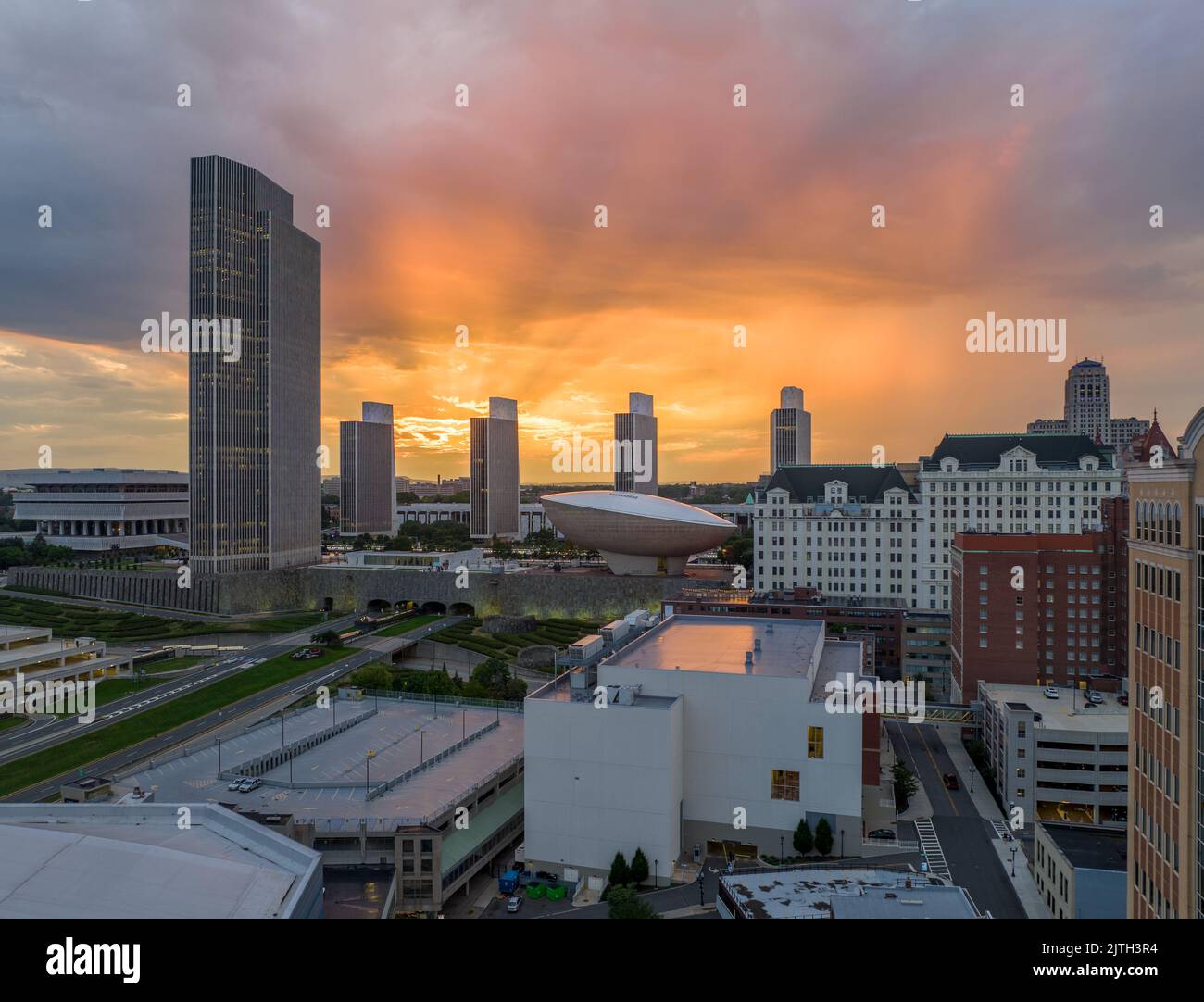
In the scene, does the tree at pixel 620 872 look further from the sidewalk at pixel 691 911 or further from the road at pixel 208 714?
the road at pixel 208 714

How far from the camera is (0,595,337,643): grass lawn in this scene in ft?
165

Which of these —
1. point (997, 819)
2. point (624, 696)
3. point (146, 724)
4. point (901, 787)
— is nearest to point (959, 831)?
point (901, 787)

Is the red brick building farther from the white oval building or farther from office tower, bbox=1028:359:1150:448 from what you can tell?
office tower, bbox=1028:359:1150:448

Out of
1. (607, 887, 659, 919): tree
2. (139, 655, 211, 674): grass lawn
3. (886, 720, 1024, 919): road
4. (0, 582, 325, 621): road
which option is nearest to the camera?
(607, 887, 659, 919): tree

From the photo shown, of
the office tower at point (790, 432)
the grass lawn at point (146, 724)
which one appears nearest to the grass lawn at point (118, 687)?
the grass lawn at point (146, 724)

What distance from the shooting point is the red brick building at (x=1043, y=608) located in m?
35.8

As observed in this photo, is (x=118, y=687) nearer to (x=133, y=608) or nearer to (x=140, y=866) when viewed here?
(x=133, y=608)

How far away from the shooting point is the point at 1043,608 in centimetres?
3659

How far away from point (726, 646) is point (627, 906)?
1218 centimetres

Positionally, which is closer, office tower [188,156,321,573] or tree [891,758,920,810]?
tree [891,758,920,810]

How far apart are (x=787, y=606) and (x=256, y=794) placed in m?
28.0

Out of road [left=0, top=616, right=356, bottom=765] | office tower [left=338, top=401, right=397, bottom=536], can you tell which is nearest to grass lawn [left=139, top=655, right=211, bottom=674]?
road [left=0, top=616, right=356, bottom=765]

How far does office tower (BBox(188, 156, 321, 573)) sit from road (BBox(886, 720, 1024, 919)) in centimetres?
4914
